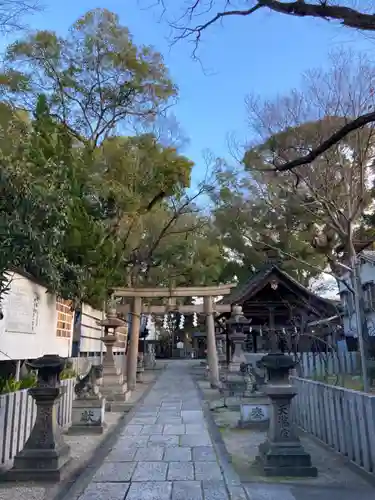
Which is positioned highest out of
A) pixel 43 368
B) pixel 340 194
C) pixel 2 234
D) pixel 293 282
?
pixel 340 194

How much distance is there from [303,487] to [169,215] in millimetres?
14866

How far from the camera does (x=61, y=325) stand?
11.2 m

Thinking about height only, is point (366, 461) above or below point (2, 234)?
below

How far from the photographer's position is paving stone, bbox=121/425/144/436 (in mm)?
6801

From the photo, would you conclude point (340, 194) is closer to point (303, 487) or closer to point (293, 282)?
point (293, 282)

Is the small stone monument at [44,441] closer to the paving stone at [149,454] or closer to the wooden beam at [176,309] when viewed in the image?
the paving stone at [149,454]

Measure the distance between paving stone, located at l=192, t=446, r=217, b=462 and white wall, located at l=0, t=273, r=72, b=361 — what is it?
12.5 ft

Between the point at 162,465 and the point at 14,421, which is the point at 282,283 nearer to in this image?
the point at 162,465

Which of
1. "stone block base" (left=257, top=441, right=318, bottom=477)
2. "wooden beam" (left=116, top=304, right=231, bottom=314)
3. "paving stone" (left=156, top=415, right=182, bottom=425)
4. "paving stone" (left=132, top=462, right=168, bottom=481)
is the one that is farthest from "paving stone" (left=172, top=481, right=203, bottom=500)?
"wooden beam" (left=116, top=304, right=231, bottom=314)

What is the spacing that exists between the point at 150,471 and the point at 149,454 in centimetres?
83

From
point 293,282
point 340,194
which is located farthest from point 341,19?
point 293,282

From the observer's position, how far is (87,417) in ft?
23.6

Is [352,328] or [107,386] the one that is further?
[352,328]

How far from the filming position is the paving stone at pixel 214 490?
376 centimetres
